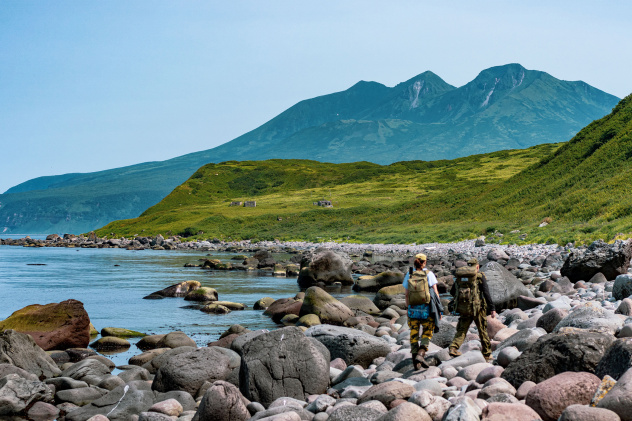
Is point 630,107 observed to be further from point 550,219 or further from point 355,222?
point 355,222

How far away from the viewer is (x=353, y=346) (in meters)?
14.7

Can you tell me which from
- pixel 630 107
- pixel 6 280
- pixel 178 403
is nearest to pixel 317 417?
pixel 178 403

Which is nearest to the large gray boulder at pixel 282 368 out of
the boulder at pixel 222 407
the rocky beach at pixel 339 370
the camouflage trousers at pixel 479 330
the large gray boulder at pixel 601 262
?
the rocky beach at pixel 339 370

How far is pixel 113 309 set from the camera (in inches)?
1110

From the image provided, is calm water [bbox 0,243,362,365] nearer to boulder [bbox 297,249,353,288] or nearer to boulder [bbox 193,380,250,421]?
boulder [bbox 297,249,353,288]

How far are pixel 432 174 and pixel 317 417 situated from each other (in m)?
174

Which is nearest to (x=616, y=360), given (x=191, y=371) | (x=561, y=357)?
(x=561, y=357)

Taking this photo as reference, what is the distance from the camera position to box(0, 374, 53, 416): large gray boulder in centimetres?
1274

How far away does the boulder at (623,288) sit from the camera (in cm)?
1762

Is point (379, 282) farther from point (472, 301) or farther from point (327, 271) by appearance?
point (472, 301)

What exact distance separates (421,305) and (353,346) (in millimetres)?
3248

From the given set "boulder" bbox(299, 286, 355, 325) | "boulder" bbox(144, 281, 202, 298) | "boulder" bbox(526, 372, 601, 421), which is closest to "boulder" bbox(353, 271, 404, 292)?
"boulder" bbox(144, 281, 202, 298)

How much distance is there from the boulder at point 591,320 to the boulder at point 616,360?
7.94 feet

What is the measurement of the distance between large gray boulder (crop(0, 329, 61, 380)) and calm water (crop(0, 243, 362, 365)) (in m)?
2.30
